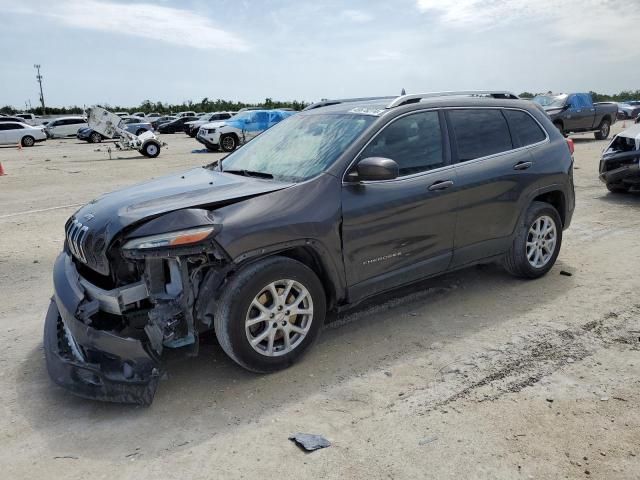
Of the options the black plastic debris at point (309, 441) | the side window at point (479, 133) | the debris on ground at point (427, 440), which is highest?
the side window at point (479, 133)

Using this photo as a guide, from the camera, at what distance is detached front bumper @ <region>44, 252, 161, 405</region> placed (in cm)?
309

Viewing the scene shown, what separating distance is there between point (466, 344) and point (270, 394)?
1.51m

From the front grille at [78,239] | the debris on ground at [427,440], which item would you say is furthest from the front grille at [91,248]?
the debris on ground at [427,440]

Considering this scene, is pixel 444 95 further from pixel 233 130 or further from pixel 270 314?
pixel 233 130

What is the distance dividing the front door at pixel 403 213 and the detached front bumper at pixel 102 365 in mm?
1477

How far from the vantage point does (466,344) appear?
393 centimetres

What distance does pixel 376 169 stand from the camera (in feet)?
12.0

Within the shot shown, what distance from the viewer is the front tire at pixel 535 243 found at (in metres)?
4.95

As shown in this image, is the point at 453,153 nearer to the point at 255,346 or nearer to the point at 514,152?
the point at 514,152

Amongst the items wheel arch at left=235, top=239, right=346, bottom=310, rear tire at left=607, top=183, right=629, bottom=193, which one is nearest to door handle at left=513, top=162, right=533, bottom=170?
wheel arch at left=235, top=239, right=346, bottom=310

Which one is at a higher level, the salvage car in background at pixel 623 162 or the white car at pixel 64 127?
the white car at pixel 64 127

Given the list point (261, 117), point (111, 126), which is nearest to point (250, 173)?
point (111, 126)

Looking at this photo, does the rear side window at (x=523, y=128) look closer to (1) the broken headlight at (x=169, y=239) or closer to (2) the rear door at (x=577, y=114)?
(1) the broken headlight at (x=169, y=239)

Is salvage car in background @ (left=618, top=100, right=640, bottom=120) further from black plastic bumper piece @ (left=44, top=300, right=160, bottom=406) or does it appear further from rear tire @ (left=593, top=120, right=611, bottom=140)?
black plastic bumper piece @ (left=44, top=300, right=160, bottom=406)
